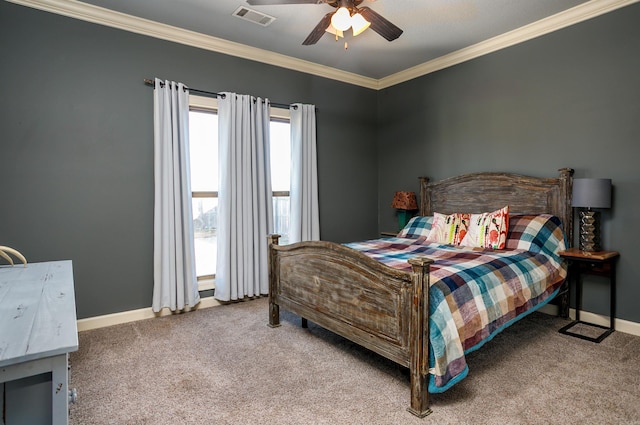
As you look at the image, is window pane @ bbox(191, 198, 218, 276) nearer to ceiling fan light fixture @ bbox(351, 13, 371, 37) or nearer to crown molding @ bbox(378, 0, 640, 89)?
ceiling fan light fixture @ bbox(351, 13, 371, 37)

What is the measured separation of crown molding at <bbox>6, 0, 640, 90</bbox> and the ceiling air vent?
573 millimetres

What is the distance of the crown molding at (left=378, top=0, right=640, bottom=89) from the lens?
3021 mm

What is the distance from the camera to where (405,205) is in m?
4.43

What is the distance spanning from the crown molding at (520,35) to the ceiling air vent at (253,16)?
6.81 feet

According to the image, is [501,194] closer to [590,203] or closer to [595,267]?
[590,203]

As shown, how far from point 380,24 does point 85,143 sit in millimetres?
2650

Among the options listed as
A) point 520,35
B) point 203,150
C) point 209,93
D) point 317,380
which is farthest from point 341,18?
point 317,380

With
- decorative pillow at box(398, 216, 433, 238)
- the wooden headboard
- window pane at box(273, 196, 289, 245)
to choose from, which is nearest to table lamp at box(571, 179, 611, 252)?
the wooden headboard

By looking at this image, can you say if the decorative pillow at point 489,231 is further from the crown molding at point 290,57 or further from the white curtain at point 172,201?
the white curtain at point 172,201

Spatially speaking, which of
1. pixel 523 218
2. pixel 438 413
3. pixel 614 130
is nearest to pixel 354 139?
pixel 523 218

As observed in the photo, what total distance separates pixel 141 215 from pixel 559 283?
379cm

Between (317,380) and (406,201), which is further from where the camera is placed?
(406,201)

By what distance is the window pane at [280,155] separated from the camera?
429cm

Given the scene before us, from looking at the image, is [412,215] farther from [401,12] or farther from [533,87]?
[401,12]
